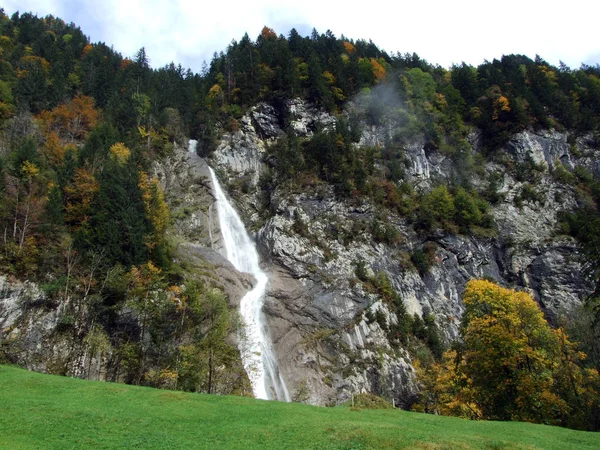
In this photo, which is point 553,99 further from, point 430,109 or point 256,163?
point 256,163

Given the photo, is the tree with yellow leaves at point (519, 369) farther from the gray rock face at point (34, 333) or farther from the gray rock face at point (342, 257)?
the gray rock face at point (34, 333)

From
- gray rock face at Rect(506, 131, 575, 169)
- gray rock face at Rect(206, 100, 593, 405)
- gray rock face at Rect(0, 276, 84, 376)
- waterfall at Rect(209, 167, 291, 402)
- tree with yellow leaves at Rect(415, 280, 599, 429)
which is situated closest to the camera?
tree with yellow leaves at Rect(415, 280, 599, 429)

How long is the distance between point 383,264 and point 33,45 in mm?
A: 80810

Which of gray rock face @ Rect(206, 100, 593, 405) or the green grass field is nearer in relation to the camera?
the green grass field

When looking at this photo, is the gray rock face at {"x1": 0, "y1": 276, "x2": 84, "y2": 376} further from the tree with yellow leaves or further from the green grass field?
the tree with yellow leaves

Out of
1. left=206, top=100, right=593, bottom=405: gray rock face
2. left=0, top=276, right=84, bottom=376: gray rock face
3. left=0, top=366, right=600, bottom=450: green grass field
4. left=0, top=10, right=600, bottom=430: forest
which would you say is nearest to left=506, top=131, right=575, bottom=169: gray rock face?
left=206, top=100, right=593, bottom=405: gray rock face

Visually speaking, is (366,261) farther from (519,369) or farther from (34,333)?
(34,333)

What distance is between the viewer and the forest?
3062cm

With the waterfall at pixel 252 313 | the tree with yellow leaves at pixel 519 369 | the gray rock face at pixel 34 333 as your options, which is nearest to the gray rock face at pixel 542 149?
the tree with yellow leaves at pixel 519 369

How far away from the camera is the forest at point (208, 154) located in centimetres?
3062

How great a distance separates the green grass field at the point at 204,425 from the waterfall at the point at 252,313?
44.3 ft

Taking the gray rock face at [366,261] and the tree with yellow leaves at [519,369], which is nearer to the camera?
the tree with yellow leaves at [519,369]

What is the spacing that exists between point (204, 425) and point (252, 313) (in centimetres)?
2881

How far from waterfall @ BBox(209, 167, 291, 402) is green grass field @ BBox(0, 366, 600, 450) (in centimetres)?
1350
